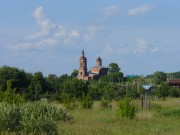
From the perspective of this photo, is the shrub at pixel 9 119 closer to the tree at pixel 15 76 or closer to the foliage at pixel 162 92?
the tree at pixel 15 76

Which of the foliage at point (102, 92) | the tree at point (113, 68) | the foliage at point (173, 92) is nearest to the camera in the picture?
the foliage at point (102, 92)

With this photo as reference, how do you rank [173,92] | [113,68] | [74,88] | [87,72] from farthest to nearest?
[87,72] → [113,68] → [173,92] → [74,88]

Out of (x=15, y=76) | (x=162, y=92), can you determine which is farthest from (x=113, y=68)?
(x=15, y=76)

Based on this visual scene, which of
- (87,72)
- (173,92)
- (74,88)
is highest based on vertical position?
(87,72)

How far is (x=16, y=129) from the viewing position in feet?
43.9

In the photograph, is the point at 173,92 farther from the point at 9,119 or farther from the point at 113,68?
the point at 113,68

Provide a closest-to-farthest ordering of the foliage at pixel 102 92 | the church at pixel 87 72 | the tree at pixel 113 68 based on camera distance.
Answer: the foliage at pixel 102 92, the church at pixel 87 72, the tree at pixel 113 68

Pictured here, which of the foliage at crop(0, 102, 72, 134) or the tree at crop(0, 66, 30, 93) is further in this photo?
the tree at crop(0, 66, 30, 93)

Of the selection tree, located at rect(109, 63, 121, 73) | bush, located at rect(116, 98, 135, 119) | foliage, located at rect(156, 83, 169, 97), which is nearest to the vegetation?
bush, located at rect(116, 98, 135, 119)

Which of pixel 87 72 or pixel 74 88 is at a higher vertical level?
pixel 87 72

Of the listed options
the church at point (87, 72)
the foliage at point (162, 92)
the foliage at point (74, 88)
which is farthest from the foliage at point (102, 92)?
the church at point (87, 72)

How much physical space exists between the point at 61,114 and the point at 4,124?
6.75 meters

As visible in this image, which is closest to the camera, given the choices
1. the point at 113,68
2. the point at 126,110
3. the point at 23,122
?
the point at 23,122

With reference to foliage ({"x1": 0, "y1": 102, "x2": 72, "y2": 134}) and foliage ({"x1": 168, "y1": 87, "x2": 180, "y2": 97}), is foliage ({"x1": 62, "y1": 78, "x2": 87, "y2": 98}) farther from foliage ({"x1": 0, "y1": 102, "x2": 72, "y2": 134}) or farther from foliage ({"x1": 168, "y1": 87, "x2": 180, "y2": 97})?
foliage ({"x1": 0, "y1": 102, "x2": 72, "y2": 134})
